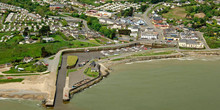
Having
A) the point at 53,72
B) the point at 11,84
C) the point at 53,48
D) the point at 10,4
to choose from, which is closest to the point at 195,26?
the point at 53,48

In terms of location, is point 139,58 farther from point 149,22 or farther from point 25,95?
point 149,22

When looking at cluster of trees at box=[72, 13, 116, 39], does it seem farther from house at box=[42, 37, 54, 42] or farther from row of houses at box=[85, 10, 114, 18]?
house at box=[42, 37, 54, 42]

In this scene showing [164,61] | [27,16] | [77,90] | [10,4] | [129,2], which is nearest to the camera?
[77,90]

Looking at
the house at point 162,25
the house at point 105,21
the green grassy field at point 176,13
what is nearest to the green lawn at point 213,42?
the house at point 162,25

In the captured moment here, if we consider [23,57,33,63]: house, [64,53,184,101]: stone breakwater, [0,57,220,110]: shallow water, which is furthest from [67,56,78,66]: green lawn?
[0,57,220,110]: shallow water

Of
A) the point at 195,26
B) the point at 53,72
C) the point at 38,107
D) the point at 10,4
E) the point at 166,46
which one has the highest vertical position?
the point at 10,4

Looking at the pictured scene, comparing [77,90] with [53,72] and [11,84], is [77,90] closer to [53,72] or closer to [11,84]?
[53,72]
